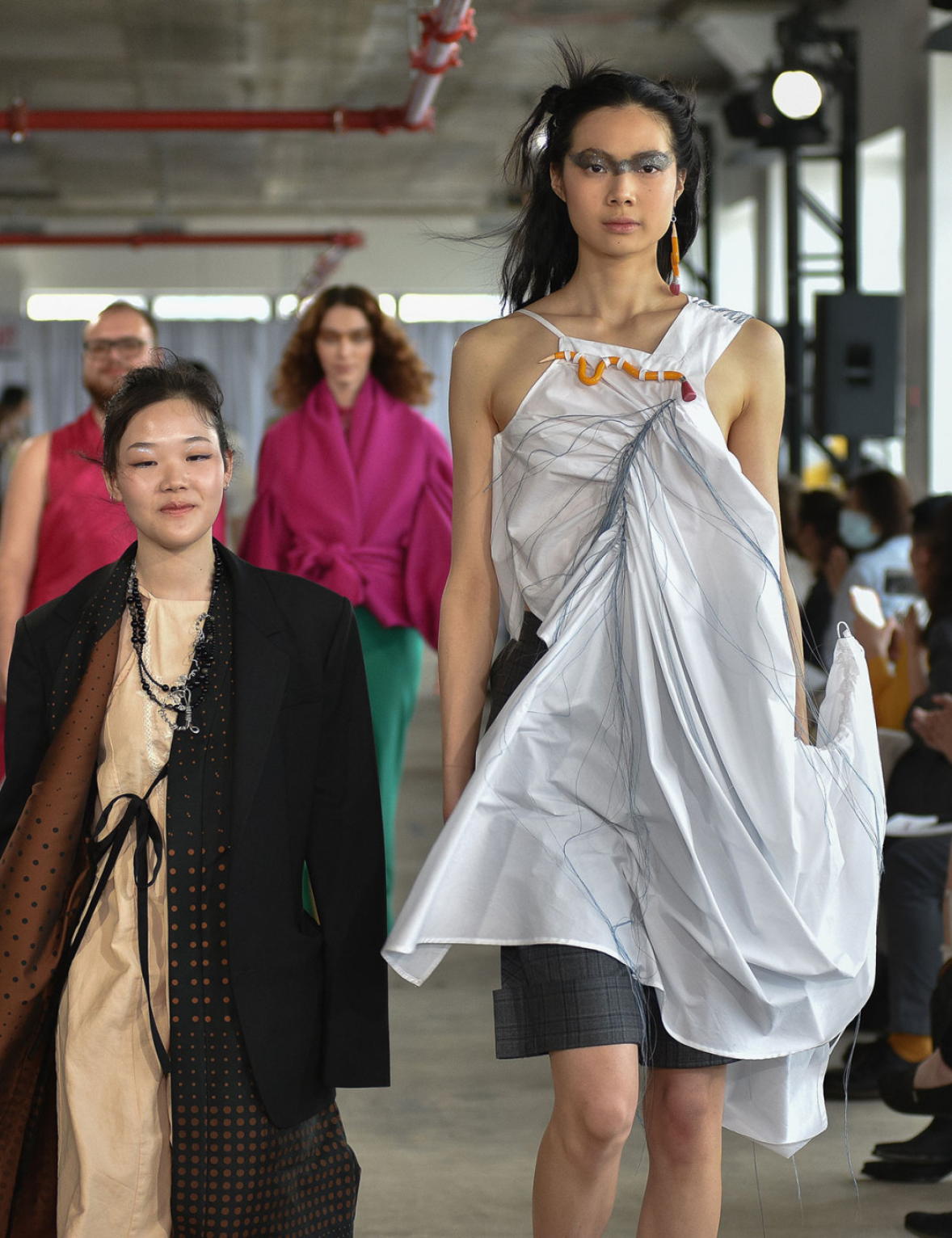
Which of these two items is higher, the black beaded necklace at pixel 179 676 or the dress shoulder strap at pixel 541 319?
the dress shoulder strap at pixel 541 319

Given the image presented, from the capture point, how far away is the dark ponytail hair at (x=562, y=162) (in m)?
1.92

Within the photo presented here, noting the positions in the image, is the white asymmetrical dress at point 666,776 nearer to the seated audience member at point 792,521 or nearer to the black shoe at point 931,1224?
the black shoe at point 931,1224

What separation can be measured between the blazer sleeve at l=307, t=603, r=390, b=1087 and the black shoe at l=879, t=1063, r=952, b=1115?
1.00 m

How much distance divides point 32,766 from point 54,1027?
321 mm

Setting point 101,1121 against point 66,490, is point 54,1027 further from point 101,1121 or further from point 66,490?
point 66,490

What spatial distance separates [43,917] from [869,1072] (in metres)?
1.82

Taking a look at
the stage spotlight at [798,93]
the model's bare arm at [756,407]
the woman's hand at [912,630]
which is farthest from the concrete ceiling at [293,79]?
the model's bare arm at [756,407]

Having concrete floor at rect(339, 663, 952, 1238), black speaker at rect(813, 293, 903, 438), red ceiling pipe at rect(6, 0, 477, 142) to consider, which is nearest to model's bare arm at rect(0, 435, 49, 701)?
concrete floor at rect(339, 663, 952, 1238)

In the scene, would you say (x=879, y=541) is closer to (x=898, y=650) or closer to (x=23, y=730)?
(x=898, y=650)

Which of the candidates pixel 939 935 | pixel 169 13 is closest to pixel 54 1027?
pixel 939 935

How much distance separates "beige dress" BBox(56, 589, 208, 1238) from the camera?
6.19 ft

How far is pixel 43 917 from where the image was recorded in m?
1.90

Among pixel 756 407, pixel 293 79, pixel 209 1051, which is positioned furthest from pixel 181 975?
pixel 293 79

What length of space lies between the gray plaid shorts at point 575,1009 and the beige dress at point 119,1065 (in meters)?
0.43
